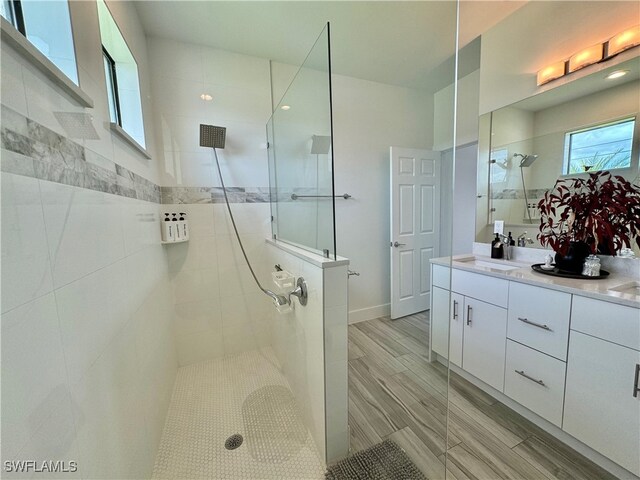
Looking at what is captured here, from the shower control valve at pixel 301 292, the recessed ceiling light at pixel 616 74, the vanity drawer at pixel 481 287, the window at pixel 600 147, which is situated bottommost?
the vanity drawer at pixel 481 287

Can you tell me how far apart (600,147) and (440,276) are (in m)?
1.21

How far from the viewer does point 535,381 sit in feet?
4.49

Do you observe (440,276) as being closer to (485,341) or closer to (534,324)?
(485,341)

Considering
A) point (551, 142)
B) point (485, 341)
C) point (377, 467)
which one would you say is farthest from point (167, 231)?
point (551, 142)

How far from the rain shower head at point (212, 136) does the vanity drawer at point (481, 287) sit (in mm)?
2093

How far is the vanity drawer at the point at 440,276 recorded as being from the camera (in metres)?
1.85

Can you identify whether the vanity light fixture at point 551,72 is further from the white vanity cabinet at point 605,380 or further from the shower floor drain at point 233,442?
the shower floor drain at point 233,442

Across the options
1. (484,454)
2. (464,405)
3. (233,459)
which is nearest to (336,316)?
(233,459)

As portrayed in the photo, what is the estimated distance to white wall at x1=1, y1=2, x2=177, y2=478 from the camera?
0.50m

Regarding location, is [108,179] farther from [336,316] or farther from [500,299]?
[500,299]

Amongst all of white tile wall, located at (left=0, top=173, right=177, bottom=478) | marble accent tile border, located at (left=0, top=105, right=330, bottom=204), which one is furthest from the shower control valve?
white tile wall, located at (left=0, top=173, right=177, bottom=478)

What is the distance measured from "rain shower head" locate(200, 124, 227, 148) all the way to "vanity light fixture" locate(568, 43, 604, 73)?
2.41 meters

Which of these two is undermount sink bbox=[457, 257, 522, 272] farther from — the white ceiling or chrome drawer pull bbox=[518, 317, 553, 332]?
the white ceiling

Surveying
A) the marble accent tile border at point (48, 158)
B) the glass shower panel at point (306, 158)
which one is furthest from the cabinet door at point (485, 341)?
the marble accent tile border at point (48, 158)
